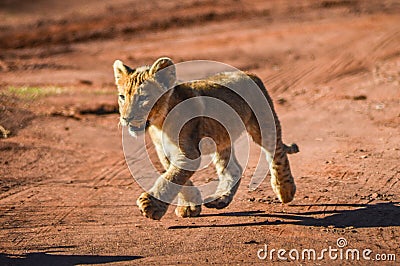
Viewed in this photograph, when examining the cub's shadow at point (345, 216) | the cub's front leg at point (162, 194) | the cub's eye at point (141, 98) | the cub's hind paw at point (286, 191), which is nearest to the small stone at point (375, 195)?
the cub's shadow at point (345, 216)

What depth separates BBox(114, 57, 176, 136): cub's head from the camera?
6.29 m

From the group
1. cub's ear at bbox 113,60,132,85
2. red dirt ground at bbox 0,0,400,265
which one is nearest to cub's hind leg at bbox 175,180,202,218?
red dirt ground at bbox 0,0,400,265

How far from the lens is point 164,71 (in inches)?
253

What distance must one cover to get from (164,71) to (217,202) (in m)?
1.47

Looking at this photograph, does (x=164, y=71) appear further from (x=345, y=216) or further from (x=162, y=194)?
(x=345, y=216)

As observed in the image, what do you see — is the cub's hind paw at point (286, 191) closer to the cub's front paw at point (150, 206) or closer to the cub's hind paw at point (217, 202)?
the cub's hind paw at point (217, 202)

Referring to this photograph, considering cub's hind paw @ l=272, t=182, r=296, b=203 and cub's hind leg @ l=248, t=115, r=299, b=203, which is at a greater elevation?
cub's hind leg @ l=248, t=115, r=299, b=203

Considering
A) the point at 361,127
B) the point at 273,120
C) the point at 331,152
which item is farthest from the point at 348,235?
the point at 361,127

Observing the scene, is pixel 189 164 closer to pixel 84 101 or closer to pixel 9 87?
pixel 84 101

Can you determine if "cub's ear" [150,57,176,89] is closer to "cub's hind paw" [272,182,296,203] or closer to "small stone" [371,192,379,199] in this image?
"cub's hind paw" [272,182,296,203]

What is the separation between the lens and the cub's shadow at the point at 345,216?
21.6 ft

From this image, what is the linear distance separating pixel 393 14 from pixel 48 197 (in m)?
14.2

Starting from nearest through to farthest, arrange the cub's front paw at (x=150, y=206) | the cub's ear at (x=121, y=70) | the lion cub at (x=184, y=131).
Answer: the cub's front paw at (x=150, y=206)
the lion cub at (x=184, y=131)
the cub's ear at (x=121, y=70)

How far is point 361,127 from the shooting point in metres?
10.2
